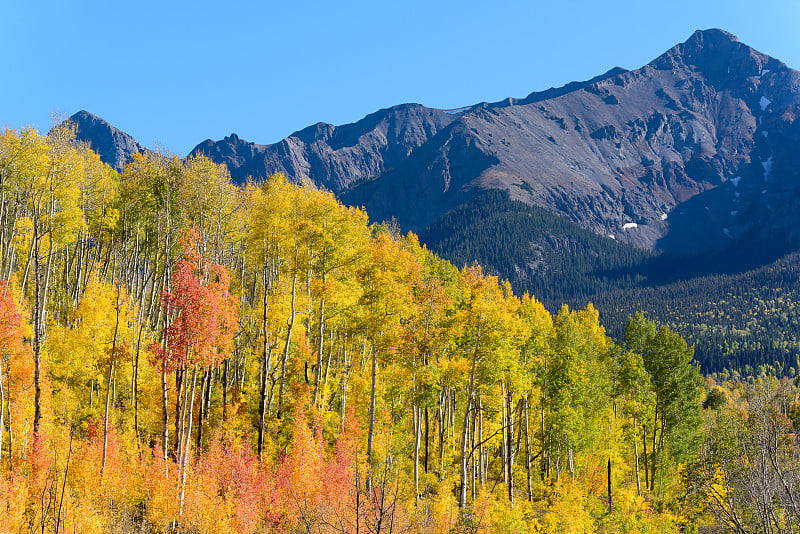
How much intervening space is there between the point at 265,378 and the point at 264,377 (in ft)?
1.58

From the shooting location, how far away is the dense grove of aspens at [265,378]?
2352 centimetres

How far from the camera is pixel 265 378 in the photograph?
27.2m

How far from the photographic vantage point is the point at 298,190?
102ft

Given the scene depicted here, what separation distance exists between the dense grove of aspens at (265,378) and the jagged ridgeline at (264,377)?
157mm

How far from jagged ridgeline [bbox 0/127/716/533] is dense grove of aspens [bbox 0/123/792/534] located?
16 centimetres

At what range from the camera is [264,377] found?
27.7 metres

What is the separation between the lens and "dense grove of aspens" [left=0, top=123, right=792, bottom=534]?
23516 millimetres

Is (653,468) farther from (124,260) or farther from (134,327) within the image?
(124,260)

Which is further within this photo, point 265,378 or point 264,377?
point 264,377

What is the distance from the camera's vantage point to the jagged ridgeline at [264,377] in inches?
926

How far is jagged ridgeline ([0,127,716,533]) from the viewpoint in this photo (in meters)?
23.5

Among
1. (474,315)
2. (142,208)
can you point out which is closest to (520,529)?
(474,315)

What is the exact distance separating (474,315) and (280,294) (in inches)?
467

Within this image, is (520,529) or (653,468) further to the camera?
(653,468)
